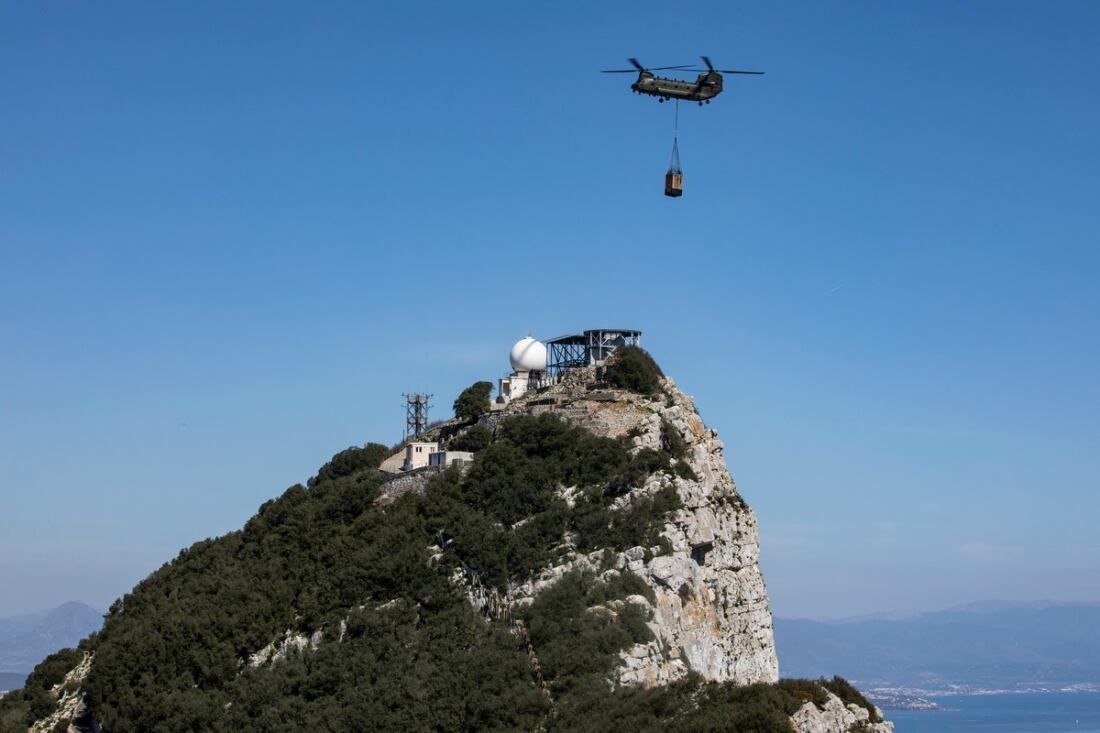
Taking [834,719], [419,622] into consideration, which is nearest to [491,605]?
[419,622]

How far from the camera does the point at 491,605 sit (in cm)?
6300

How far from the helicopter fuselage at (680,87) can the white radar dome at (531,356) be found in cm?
3079

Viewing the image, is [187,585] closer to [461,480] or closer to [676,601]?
[461,480]

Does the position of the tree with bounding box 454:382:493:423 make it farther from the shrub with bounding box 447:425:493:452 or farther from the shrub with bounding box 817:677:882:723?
the shrub with bounding box 817:677:882:723

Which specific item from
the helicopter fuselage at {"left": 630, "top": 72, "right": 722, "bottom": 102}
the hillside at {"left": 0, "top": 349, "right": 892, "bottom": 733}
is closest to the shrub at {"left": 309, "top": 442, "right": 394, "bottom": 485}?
the hillside at {"left": 0, "top": 349, "right": 892, "bottom": 733}

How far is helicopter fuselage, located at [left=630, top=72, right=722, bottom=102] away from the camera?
55.9m

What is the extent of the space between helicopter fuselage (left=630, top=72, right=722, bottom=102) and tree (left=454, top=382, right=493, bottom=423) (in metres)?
28.6

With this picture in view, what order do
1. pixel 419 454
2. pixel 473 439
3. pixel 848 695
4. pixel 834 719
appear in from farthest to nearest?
pixel 419 454
pixel 473 439
pixel 848 695
pixel 834 719

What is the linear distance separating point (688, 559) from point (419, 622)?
44.4 ft

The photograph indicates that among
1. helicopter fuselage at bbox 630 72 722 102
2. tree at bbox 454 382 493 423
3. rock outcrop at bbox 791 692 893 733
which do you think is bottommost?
rock outcrop at bbox 791 692 893 733

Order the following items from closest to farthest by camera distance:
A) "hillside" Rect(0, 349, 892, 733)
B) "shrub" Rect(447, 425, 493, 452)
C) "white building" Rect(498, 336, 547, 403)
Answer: "hillside" Rect(0, 349, 892, 733)
"shrub" Rect(447, 425, 493, 452)
"white building" Rect(498, 336, 547, 403)

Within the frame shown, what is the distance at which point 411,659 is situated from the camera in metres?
61.3

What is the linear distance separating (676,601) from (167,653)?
26.3m

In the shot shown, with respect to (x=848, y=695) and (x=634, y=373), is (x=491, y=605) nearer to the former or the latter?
(x=848, y=695)
